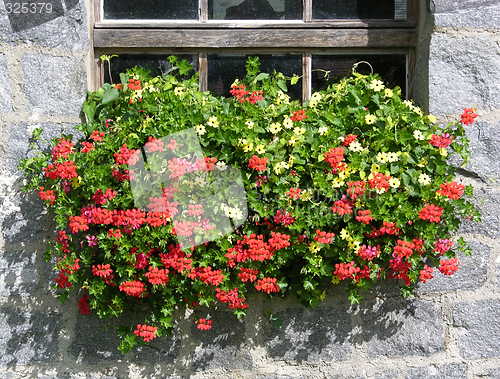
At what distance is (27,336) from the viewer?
1.93 metres

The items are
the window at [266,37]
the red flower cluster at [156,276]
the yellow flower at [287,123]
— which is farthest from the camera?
the window at [266,37]

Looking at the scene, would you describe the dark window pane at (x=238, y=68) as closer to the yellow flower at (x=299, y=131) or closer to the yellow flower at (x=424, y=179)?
the yellow flower at (x=299, y=131)

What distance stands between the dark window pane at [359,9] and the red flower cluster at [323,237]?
110 cm

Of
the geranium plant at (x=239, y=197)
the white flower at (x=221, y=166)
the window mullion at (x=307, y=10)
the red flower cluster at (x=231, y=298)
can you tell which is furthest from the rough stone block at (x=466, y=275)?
the window mullion at (x=307, y=10)

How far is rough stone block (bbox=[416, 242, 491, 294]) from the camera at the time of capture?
198 centimetres

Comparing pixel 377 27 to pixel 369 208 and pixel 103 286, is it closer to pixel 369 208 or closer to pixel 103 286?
pixel 369 208

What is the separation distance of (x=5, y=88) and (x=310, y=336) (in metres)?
1.69

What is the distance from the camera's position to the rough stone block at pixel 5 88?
189 centimetres

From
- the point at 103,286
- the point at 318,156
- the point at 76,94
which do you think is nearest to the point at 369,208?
the point at 318,156

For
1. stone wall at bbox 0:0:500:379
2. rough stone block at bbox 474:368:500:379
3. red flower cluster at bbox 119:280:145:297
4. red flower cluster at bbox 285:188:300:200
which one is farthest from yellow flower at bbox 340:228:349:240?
rough stone block at bbox 474:368:500:379

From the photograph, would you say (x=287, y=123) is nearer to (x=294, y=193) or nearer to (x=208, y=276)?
(x=294, y=193)

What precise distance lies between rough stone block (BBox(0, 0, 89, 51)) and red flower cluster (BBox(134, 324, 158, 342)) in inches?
47.6

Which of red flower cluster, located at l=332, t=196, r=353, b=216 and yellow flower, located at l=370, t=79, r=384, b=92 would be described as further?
yellow flower, located at l=370, t=79, r=384, b=92

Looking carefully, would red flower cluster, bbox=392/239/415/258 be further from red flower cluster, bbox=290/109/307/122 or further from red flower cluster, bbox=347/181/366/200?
red flower cluster, bbox=290/109/307/122
